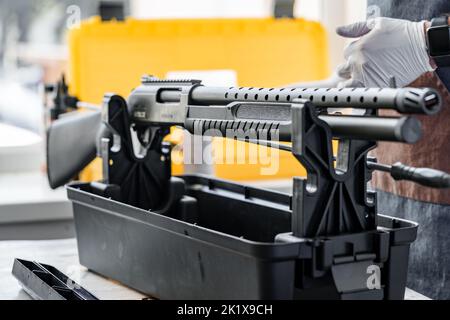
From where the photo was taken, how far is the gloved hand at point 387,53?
100 centimetres

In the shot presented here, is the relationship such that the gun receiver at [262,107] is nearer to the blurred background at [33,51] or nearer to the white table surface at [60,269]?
the white table surface at [60,269]

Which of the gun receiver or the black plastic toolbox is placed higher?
the gun receiver

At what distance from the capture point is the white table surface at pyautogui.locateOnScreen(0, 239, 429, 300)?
0.95 m

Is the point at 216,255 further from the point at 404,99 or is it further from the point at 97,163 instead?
the point at 97,163

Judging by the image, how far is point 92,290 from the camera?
978 mm

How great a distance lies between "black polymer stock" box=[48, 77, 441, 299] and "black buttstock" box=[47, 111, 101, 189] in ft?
0.63

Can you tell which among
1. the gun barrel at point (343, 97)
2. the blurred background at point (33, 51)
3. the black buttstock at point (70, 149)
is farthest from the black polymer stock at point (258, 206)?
the blurred background at point (33, 51)

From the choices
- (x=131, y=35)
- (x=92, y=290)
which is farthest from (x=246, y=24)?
(x=92, y=290)

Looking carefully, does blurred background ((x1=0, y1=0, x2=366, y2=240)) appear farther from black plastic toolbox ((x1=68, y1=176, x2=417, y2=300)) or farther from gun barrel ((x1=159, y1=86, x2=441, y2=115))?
gun barrel ((x1=159, y1=86, x2=441, y2=115))

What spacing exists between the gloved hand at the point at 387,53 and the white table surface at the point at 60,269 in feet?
0.93

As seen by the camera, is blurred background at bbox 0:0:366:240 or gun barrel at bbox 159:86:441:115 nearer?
gun barrel at bbox 159:86:441:115

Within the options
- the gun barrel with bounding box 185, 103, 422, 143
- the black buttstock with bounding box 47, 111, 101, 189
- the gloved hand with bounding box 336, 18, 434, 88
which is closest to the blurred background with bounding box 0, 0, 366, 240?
the black buttstock with bounding box 47, 111, 101, 189

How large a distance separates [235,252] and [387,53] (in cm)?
41

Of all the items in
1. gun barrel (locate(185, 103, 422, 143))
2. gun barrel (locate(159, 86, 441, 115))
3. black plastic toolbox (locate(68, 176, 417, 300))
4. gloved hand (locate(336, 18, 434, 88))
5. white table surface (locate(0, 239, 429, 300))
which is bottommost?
white table surface (locate(0, 239, 429, 300))
